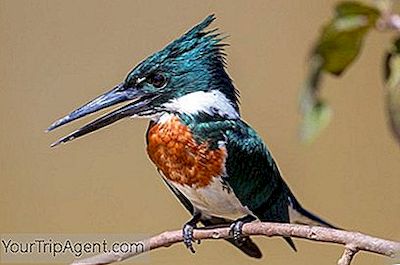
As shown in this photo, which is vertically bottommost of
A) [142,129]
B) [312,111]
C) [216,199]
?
[312,111]

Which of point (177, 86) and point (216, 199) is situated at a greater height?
point (177, 86)

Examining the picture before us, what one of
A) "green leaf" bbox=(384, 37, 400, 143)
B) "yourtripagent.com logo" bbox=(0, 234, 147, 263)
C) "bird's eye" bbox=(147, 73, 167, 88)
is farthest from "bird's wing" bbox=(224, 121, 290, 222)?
"green leaf" bbox=(384, 37, 400, 143)

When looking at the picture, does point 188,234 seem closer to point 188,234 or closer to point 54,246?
point 188,234

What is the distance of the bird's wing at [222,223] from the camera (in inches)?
36.9

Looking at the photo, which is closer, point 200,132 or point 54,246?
point 200,132

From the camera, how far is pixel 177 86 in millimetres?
891

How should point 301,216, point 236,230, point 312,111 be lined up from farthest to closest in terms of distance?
point 301,216 → point 236,230 → point 312,111

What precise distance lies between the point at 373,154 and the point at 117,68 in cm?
42

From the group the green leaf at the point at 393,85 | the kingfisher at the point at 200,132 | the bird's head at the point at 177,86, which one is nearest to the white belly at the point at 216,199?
the kingfisher at the point at 200,132

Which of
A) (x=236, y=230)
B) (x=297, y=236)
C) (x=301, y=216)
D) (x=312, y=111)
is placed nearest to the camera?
(x=312, y=111)

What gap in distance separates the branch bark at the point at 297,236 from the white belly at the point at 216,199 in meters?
0.03

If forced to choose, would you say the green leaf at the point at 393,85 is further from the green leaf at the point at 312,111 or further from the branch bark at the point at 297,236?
the branch bark at the point at 297,236

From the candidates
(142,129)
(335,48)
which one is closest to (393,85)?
(335,48)

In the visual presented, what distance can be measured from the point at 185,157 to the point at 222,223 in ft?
0.41
